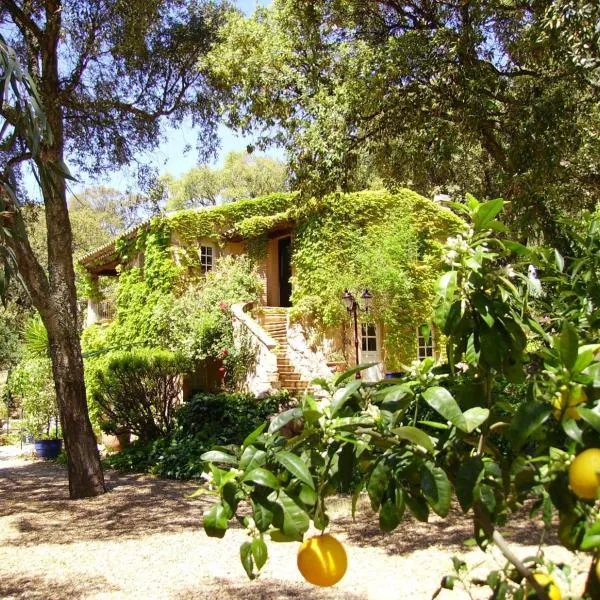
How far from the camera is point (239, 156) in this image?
3712 centimetres

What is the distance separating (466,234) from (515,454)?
0.44 meters

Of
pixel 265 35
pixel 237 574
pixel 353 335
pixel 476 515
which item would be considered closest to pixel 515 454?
pixel 476 515

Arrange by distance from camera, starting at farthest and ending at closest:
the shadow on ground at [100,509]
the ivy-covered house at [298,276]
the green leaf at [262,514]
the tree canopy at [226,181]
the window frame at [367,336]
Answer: the tree canopy at [226,181], the window frame at [367,336], the ivy-covered house at [298,276], the shadow on ground at [100,509], the green leaf at [262,514]

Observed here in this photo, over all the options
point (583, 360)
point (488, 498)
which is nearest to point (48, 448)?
point (488, 498)

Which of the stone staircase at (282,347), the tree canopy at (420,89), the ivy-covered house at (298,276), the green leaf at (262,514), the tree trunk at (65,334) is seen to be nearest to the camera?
the green leaf at (262,514)

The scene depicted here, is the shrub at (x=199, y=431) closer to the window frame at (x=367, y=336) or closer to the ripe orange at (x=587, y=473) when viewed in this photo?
the window frame at (x=367, y=336)

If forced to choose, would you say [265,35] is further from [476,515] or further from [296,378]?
[476,515]

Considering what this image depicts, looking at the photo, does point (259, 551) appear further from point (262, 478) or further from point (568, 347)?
point (568, 347)

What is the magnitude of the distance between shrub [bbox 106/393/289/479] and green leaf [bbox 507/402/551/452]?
10.0 metres

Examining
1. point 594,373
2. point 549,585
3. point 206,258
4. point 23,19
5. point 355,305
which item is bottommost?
point 549,585

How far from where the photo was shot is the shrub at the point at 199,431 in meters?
11.1

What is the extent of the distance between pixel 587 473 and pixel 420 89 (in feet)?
29.0

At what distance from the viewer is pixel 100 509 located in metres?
8.16

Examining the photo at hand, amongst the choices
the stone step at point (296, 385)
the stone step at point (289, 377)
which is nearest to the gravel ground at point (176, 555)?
the stone step at point (296, 385)
